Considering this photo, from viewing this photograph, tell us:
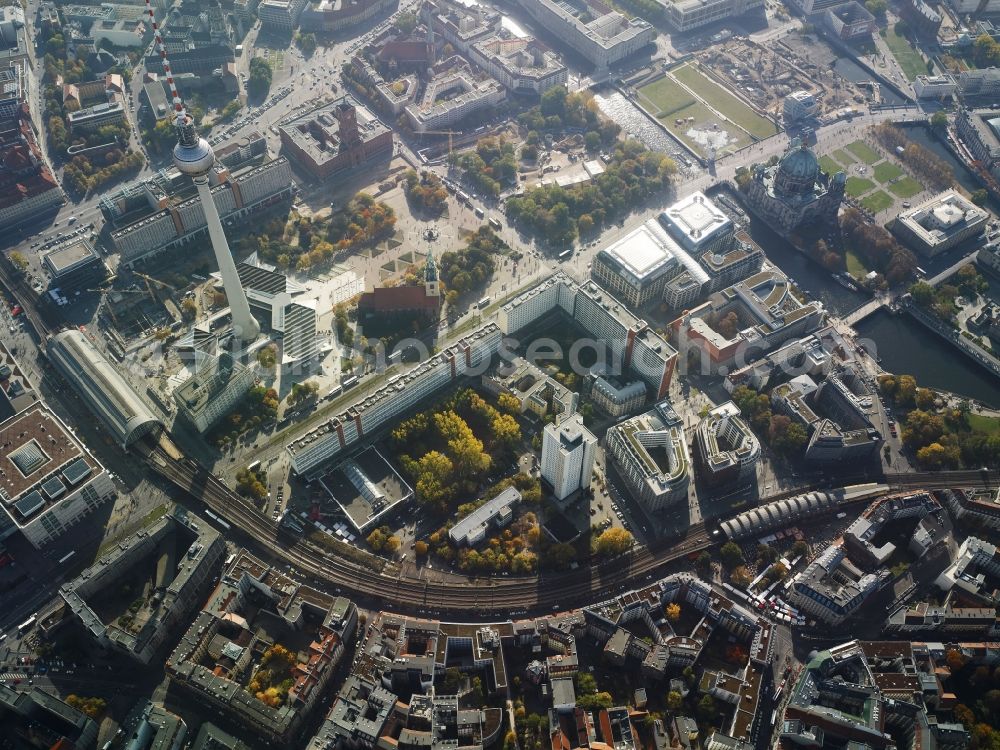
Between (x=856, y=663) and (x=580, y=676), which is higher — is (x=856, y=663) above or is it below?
above

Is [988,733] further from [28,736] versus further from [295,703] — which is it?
[28,736]

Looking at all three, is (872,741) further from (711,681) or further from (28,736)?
(28,736)

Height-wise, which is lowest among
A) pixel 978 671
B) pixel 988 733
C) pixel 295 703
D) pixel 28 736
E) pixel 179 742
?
pixel 28 736

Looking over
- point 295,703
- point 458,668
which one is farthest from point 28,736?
point 458,668

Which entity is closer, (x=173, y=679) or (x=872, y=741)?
(x=872, y=741)

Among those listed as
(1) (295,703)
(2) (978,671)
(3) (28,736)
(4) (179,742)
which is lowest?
(3) (28,736)

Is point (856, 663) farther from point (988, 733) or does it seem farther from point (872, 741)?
point (988, 733)

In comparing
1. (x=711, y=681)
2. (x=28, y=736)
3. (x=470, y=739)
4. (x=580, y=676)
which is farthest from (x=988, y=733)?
(x=28, y=736)

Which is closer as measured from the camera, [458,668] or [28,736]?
[28,736]
